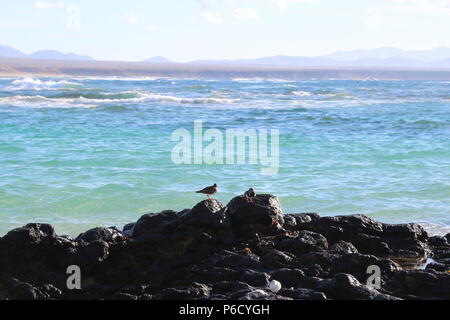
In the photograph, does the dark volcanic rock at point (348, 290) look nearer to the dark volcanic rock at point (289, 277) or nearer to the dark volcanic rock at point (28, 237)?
the dark volcanic rock at point (289, 277)

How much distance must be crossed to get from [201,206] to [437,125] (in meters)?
22.8

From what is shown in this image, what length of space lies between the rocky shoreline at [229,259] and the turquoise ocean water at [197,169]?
2.79 meters

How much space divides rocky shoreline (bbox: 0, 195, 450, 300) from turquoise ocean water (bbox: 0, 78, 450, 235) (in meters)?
2.79

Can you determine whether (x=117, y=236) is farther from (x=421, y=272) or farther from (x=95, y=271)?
(x=421, y=272)

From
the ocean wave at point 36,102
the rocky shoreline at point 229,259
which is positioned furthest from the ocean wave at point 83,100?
the rocky shoreline at point 229,259

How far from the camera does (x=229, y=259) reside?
8.29 m

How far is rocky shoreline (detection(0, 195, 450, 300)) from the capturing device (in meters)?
7.55

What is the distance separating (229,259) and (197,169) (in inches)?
382

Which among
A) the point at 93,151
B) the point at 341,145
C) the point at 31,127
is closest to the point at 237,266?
the point at 93,151

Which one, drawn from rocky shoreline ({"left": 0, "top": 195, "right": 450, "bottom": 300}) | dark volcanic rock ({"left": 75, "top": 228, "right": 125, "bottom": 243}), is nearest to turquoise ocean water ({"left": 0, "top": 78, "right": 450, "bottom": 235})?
dark volcanic rock ({"left": 75, "top": 228, "right": 125, "bottom": 243})

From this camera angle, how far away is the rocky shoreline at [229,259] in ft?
24.8

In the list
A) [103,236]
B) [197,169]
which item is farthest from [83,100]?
[103,236]
